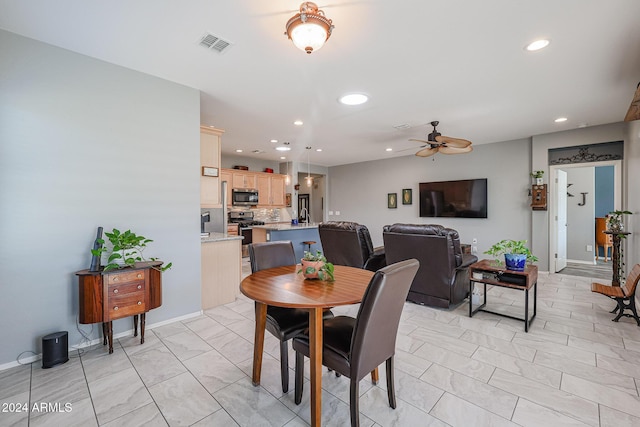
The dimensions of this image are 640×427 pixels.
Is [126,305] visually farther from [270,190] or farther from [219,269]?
[270,190]

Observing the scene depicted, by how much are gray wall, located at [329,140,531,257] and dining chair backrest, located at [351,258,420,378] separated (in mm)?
5346

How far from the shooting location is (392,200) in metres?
7.72

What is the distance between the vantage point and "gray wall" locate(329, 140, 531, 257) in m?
5.71

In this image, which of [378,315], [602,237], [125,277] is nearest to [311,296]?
[378,315]

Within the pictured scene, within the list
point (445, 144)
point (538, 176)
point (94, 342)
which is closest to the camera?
point (94, 342)

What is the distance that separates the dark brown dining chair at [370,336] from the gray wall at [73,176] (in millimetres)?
2150

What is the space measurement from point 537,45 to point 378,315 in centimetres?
266

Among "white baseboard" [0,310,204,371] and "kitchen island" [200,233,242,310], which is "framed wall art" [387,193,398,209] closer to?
"kitchen island" [200,233,242,310]

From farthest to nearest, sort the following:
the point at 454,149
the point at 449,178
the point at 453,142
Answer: the point at 449,178, the point at 454,149, the point at 453,142

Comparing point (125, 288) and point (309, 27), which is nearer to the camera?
point (309, 27)

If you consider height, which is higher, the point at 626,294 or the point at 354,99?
the point at 354,99

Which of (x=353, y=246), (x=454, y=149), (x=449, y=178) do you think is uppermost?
(x=454, y=149)

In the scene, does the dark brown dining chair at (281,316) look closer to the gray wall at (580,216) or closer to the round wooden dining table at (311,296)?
the round wooden dining table at (311,296)

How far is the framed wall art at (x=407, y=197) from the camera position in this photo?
24.2 feet
